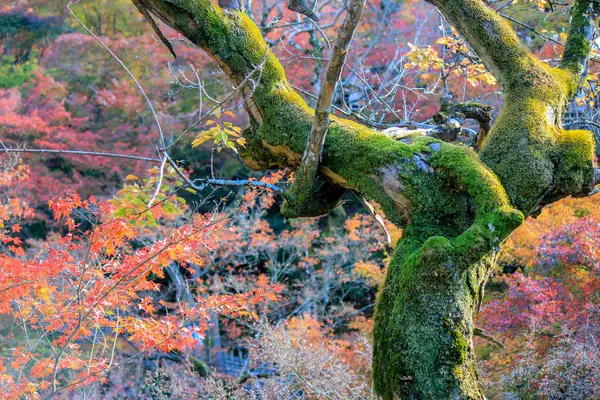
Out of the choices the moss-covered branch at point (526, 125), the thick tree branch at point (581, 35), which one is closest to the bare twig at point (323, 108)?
the moss-covered branch at point (526, 125)

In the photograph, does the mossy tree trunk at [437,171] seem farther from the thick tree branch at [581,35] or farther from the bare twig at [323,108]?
the bare twig at [323,108]

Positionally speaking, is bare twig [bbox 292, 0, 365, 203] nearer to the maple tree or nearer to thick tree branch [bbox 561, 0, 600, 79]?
the maple tree

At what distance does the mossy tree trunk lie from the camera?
2.35m

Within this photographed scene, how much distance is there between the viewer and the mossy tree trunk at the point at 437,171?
235cm

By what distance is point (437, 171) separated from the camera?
261 centimetres

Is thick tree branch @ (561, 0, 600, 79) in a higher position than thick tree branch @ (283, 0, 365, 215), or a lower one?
higher

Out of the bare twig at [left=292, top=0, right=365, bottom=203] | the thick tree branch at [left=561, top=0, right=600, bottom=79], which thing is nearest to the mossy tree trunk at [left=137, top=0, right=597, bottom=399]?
the thick tree branch at [left=561, top=0, right=600, bottom=79]

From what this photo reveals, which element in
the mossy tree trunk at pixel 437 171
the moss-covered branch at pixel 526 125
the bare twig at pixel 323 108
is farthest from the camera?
the moss-covered branch at pixel 526 125

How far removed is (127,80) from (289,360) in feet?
23.4

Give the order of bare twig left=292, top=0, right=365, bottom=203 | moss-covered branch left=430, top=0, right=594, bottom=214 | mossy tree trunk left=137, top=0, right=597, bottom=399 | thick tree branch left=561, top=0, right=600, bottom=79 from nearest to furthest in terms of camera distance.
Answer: bare twig left=292, top=0, right=365, bottom=203, mossy tree trunk left=137, top=0, right=597, bottom=399, moss-covered branch left=430, top=0, right=594, bottom=214, thick tree branch left=561, top=0, right=600, bottom=79

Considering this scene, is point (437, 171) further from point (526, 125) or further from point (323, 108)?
point (323, 108)

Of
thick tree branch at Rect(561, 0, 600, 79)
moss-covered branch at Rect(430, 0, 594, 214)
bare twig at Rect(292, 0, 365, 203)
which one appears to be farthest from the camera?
thick tree branch at Rect(561, 0, 600, 79)

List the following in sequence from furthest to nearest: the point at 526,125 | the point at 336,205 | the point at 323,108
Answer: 1. the point at 336,205
2. the point at 526,125
3. the point at 323,108

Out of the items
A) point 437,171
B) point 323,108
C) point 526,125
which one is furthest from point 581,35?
point 323,108
